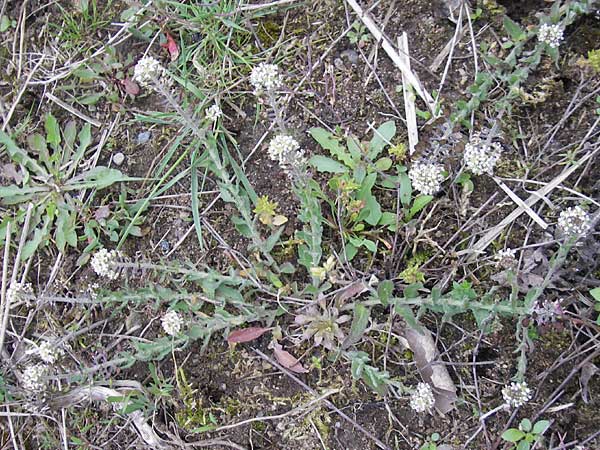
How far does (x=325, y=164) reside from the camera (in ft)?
8.69

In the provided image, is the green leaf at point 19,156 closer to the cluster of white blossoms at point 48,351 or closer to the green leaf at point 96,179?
the green leaf at point 96,179

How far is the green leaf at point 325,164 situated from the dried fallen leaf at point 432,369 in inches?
28.9

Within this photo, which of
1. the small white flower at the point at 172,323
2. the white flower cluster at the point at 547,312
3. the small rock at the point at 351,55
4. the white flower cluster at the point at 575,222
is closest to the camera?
the white flower cluster at the point at 575,222

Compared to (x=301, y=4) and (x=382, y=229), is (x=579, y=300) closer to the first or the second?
(x=382, y=229)

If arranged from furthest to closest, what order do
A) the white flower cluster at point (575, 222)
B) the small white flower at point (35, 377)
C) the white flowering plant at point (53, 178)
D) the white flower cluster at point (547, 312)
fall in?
the white flowering plant at point (53, 178) < the small white flower at point (35, 377) < the white flower cluster at point (547, 312) < the white flower cluster at point (575, 222)

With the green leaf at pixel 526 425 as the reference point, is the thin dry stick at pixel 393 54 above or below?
above

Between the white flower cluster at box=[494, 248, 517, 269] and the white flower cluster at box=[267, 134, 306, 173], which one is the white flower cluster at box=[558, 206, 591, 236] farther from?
the white flower cluster at box=[267, 134, 306, 173]

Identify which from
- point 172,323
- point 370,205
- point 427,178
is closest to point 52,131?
point 172,323

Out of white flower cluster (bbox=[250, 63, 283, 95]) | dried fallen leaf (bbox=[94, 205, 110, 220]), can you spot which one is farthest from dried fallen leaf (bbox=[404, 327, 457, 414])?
dried fallen leaf (bbox=[94, 205, 110, 220])

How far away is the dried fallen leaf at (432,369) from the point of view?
7.82ft

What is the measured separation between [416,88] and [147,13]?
4.42 feet

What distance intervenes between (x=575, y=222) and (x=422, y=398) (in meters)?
0.83

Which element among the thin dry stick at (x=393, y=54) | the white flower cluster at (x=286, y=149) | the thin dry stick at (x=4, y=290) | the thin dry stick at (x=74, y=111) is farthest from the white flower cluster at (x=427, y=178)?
the thin dry stick at (x=4, y=290)

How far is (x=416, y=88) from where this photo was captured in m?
2.65
